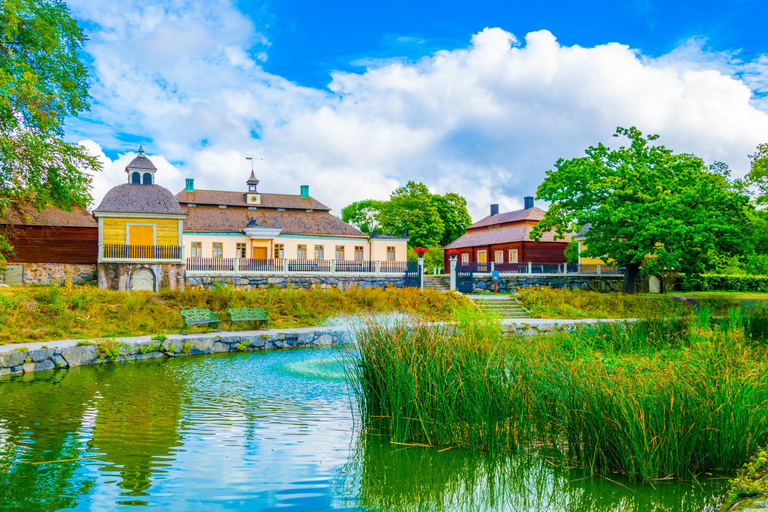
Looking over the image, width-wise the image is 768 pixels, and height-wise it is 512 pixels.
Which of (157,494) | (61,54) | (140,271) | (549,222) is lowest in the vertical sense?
(157,494)

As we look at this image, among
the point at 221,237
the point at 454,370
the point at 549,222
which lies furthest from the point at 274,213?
the point at 454,370

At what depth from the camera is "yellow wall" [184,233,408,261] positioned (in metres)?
31.1

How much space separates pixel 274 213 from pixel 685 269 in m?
23.6

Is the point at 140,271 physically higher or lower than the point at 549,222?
lower

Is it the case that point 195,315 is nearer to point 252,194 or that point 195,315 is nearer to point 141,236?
point 141,236

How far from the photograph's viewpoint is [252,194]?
35250 millimetres

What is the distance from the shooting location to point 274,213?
34.7 meters

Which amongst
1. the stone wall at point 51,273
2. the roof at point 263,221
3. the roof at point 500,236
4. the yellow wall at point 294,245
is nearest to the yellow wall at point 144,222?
the stone wall at point 51,273

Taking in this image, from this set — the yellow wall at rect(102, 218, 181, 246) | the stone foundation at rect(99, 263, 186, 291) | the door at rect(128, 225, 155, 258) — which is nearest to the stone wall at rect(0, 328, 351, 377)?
the stone foundation at rect(99, 263, 186, 291)

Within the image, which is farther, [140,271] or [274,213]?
[274,213]

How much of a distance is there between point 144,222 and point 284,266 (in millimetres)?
6622

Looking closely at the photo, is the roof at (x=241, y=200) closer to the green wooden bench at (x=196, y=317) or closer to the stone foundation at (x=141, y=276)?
the stone foundation at (x=141, y=276)

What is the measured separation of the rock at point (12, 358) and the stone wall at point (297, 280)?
43.6ft

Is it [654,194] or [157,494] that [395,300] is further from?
[157,494]
